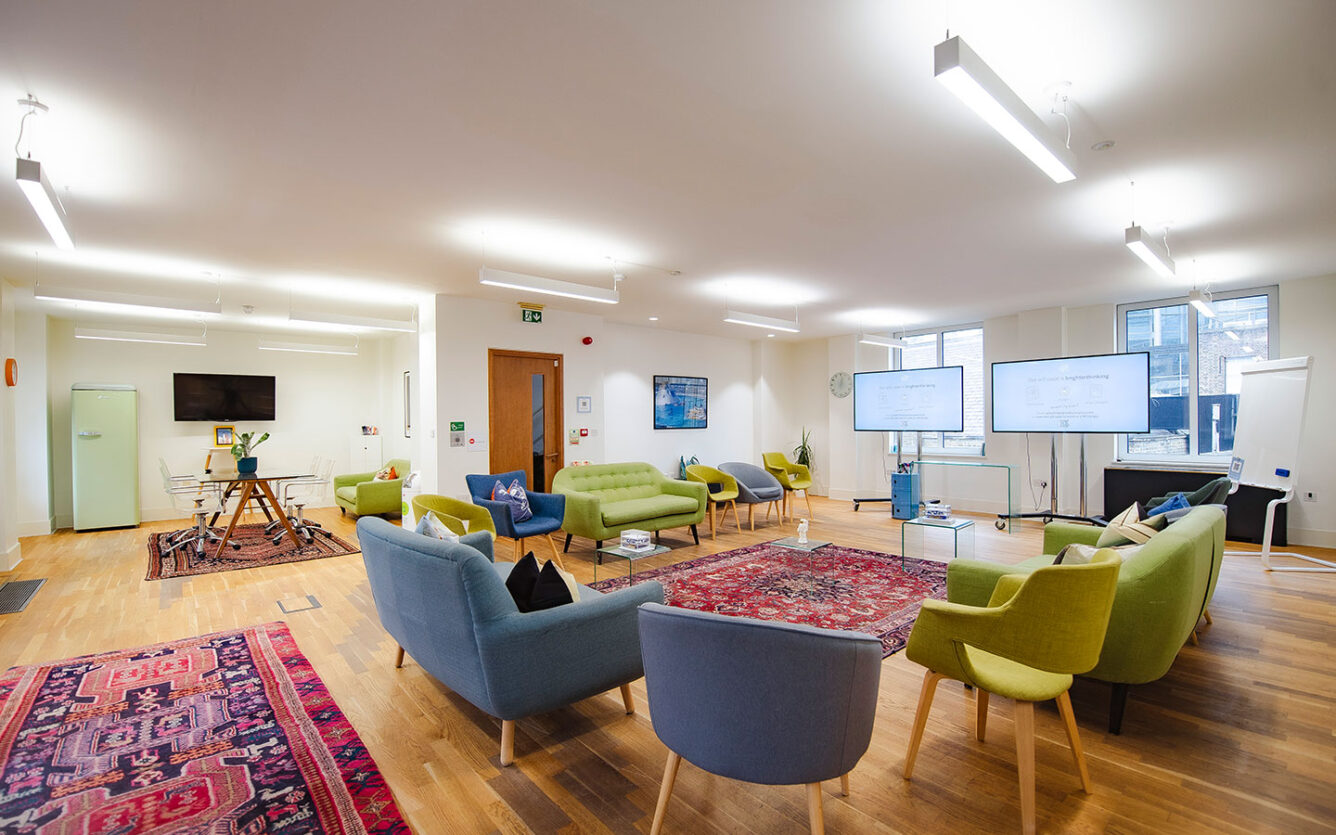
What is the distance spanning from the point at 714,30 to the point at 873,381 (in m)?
7.39

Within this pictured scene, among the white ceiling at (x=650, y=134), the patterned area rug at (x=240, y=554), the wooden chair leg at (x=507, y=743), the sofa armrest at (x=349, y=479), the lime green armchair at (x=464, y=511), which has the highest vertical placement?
the white ceiling at (x=650, y=134)

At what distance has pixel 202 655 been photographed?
11.4ft

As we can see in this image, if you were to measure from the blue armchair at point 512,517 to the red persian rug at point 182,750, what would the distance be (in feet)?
6.75

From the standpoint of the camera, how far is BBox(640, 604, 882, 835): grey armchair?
162cm

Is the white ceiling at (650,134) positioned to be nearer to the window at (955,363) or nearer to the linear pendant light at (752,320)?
the linear pendant light at (752,320)

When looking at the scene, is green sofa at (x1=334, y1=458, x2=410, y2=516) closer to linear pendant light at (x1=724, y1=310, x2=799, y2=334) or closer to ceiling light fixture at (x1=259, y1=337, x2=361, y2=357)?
ceiling light fixture at (x1=259, y1=337, x2=361, y2=357)

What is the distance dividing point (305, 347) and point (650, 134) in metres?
7.21

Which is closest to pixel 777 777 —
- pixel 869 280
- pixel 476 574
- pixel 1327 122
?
pixel 476 574

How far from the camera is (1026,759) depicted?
195cm

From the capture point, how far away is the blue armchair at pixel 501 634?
7.57ft

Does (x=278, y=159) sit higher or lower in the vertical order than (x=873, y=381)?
higher

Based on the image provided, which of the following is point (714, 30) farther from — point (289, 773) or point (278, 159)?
point (289, 773)

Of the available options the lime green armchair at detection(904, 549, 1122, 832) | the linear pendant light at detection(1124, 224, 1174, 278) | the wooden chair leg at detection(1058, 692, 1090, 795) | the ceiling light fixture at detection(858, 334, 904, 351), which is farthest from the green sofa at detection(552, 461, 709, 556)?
the linear pendant light at detection(1124, 224, 1174, 278)

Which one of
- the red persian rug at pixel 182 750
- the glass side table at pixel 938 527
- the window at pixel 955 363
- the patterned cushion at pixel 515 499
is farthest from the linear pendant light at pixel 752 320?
the red persian rug at pixel 182 750
